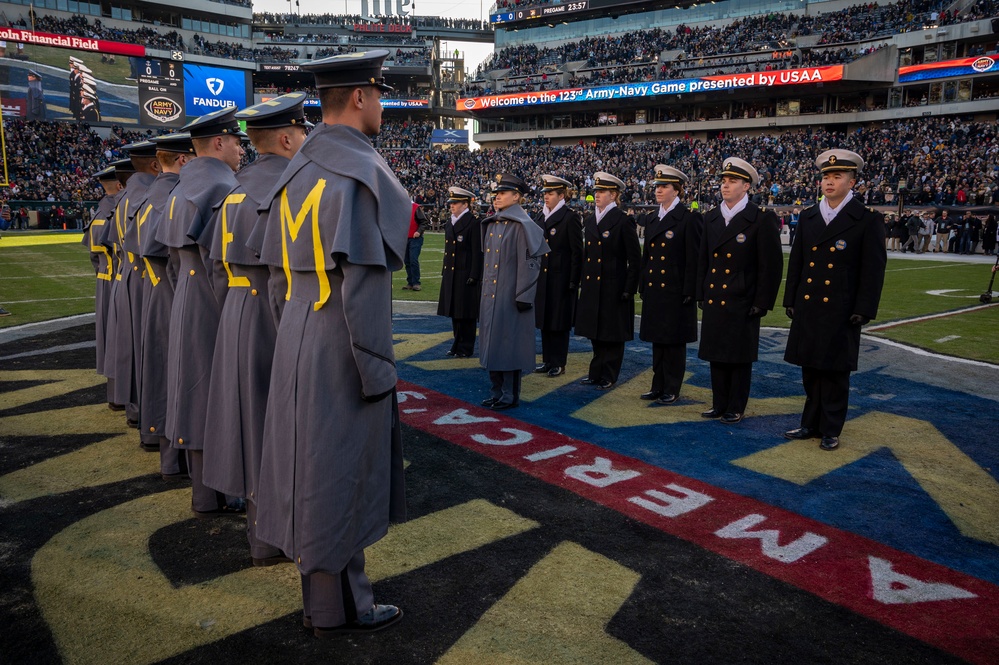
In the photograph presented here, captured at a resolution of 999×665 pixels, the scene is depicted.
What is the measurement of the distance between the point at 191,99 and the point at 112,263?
36.9 meters

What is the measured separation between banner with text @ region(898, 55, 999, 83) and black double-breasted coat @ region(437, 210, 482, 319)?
141ft

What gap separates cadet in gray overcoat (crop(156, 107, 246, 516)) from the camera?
432cm

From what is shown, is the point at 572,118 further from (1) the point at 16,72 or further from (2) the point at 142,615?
(2) the point at 142,615

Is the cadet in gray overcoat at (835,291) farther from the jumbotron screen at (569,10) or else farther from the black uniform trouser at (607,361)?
the jumbotron screen at (569,10)

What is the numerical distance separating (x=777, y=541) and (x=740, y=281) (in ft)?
9.54

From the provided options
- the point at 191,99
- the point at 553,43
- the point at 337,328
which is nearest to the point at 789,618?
the point at 337,328

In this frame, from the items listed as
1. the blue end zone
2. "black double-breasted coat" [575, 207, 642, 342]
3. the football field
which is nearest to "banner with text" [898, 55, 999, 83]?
the blue end zone

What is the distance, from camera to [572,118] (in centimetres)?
5966

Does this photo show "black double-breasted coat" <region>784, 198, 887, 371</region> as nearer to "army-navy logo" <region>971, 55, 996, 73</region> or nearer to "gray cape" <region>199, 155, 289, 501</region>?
"gray cape" <region>199, 155, 289, 501</region>

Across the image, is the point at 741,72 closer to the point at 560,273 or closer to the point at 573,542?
the point at 560,273

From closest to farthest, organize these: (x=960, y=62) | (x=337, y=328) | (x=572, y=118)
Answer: (x=337, y=328)
(x=960, y=62)
(x=572, y=118)

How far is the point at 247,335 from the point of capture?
3.65 m

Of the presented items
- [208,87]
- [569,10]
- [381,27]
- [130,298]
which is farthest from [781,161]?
[381,27]

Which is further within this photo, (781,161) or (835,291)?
(781,161)
